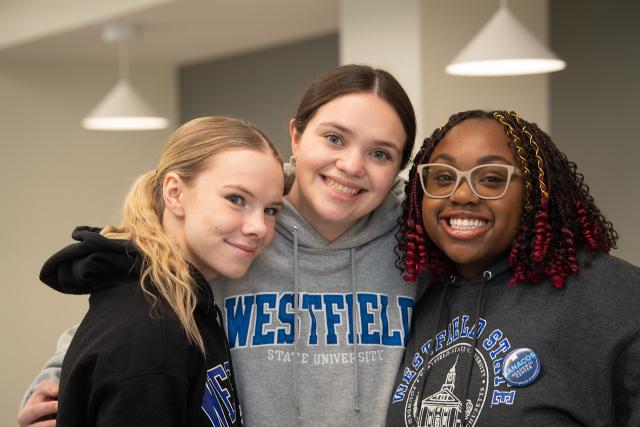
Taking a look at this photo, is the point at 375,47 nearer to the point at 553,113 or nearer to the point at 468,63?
the point at 468,63

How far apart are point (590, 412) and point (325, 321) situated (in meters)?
0.60

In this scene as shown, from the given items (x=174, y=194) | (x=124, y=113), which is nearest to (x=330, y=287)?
(x=174, y=194)

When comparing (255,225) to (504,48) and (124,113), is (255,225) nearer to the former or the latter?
(504,48)

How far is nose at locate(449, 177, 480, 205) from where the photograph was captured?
1.66 metres

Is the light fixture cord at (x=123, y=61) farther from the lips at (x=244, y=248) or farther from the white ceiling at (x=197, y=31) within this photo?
the lips at (x=244, y=248)

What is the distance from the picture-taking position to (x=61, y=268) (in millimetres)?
1604

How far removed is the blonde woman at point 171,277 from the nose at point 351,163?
6.0 inches

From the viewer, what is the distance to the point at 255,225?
1642 mm

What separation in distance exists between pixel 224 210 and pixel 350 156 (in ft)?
1.11

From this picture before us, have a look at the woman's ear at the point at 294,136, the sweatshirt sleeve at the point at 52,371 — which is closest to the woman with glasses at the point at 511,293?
the woman's ear at the point at 294,136

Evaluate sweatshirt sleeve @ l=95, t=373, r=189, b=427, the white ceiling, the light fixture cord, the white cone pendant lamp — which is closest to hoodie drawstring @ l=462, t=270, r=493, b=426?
sweatshirt sleeve @ l=95, t=373, r=189, b=427

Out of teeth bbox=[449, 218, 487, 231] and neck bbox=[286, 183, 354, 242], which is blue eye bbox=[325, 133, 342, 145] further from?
teeth bbox=[449, 218, 487, 231]

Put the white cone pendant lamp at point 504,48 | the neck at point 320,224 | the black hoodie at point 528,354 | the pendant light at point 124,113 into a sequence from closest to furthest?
the black hoodie at point 528,354
the neck at point 320,224
the white cone pendant lamp at point 504,48
the pendant light at point 124,113

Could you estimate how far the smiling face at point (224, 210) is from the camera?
5.32 ft
